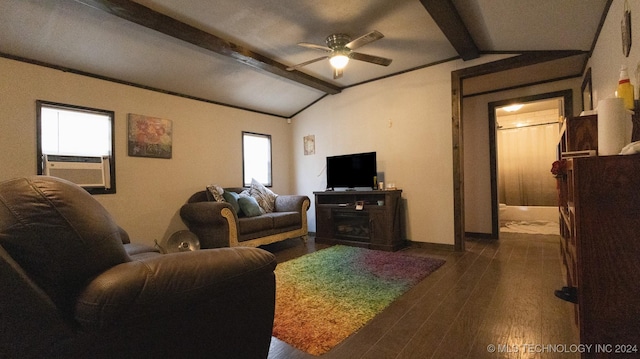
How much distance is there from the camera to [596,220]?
119 cm

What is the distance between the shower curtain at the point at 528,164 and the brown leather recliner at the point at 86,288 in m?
6.55

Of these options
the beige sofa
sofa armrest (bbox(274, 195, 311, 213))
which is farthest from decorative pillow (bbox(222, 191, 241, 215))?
sofa armrest (bbox(274, 195, 311, 213))

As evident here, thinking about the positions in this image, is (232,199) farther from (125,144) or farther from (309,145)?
(309,145)

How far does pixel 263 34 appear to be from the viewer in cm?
299

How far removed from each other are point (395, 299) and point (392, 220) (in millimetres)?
1668

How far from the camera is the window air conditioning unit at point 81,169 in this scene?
113 inches

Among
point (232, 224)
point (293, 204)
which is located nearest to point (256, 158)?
point (293, 204)

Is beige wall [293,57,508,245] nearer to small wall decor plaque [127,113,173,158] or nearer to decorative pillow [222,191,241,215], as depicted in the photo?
decorative pillow [222,191,241,215]

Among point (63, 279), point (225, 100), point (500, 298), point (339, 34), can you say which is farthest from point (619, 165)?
point (225, 100)

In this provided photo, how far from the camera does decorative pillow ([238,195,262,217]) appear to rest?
12.4ft

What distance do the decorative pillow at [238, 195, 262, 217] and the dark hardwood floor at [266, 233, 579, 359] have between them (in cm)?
229

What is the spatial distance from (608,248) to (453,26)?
7.63ft

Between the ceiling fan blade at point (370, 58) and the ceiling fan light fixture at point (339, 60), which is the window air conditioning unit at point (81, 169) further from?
the ceiling fan blade at point (370, 58)

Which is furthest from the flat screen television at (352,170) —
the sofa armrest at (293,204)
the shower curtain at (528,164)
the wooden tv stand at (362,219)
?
the shower curtain at (528,164)
